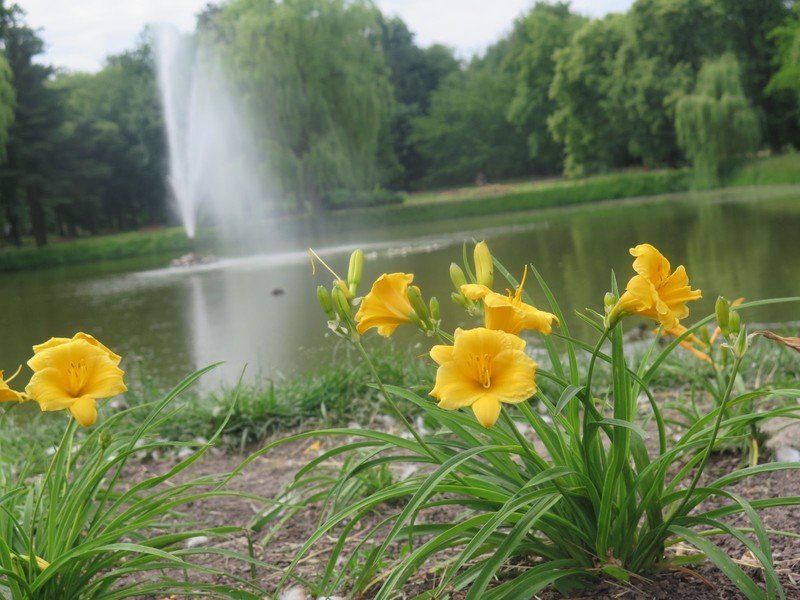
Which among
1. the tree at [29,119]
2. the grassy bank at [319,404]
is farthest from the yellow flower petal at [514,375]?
the tree at [29,119]

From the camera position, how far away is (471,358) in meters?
1.09

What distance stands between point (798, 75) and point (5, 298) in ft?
69.4

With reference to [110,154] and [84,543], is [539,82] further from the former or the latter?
[84,543]

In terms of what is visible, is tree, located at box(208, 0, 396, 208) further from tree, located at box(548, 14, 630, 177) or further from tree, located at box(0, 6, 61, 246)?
tree, located at box(548, 14, 630, 177)

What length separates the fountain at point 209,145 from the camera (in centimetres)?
2123

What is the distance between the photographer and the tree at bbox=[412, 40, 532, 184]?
3941 centimetres

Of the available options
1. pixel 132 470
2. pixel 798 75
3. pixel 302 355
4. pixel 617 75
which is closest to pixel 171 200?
pixel 617 75

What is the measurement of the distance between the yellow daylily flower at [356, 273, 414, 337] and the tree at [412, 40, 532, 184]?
126 feet

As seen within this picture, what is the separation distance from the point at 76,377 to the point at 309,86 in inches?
822

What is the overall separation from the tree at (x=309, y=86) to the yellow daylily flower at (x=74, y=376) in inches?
784

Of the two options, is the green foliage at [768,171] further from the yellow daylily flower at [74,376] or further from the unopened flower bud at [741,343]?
the yellow daylily flower at [74,376]

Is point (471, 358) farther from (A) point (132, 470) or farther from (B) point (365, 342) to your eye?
(B) point (365, 342)

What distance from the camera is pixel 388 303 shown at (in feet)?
4.03

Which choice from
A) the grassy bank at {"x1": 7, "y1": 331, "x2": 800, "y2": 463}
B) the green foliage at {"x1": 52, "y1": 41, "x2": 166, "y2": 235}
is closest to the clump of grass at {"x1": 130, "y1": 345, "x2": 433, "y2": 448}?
the grassy bank at {"x1": 7, "y1": 331, "x2": 800, "y2": 463}
